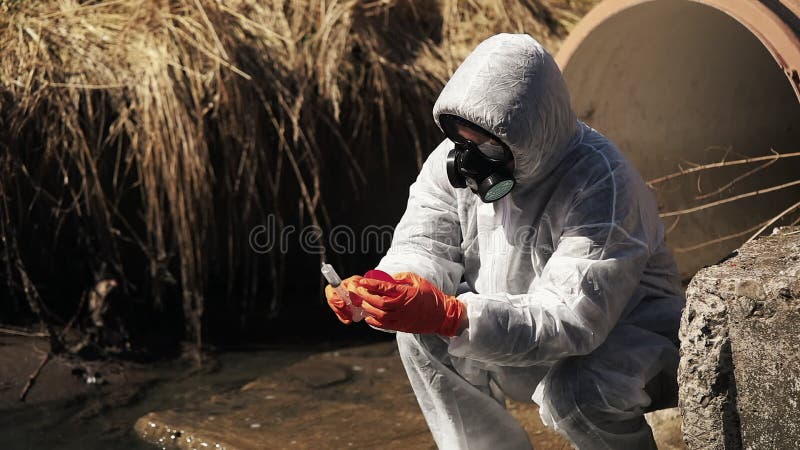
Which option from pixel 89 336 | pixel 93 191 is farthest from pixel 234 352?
pixel 93 191

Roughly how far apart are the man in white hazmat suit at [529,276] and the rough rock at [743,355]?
0.15 meters

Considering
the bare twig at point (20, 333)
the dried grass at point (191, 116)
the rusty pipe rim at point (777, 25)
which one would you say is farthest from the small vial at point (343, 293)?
the bare twig at point (20, 333)

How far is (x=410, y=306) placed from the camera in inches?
78.2

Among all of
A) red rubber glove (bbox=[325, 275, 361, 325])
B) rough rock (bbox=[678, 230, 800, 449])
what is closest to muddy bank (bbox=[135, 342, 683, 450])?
rough rock (bbox=[678, 230, 800, 449])

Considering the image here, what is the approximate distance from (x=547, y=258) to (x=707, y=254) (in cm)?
143

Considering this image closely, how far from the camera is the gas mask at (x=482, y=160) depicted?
2.15 metres

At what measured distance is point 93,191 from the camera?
3643mm

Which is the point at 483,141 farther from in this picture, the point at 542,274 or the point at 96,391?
the point at 96,391

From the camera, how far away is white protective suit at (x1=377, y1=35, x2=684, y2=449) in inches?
80.8

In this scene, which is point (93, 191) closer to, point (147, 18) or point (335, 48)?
point (147, 18)

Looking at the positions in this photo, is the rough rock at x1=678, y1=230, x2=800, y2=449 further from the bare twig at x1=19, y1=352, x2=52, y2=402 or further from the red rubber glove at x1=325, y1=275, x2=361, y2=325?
Result: the bare twig at x1=19, y1=352, x2=52, y2=402

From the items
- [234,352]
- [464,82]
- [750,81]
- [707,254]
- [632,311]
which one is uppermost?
[464,82]

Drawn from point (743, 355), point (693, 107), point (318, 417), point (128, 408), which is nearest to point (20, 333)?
point (128, 408)

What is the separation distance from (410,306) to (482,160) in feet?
1.21
